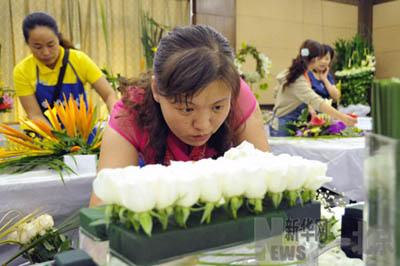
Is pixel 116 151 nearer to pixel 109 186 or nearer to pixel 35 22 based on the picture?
pixel 109 186

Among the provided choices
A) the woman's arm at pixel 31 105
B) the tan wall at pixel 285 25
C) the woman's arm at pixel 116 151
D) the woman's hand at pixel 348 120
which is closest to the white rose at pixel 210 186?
the woman's arm at pixel 116 151

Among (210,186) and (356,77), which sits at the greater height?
(356,77)

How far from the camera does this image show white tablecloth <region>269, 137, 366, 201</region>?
218 centimetres

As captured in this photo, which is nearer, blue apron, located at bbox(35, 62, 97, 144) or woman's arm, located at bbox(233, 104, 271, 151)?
woman's arm, located at bbox(233, 104, 271, 151)

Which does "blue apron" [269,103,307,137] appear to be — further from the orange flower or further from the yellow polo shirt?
the yellow polo shirt

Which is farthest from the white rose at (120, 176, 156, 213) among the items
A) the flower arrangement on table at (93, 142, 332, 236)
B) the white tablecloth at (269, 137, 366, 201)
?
the white tablecloth at (269, 137, 366, 201)

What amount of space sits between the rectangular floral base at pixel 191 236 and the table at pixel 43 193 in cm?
115

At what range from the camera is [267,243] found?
47cm

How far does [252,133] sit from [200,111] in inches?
16.7

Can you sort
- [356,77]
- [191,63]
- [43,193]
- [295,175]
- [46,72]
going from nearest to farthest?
[295,175], [191,63], [43,193], [46,72], [356,77]

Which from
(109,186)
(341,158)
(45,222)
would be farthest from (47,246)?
(341,158)

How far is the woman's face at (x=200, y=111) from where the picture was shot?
2.76ft

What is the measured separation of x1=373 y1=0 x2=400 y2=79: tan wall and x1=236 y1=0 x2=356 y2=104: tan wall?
1.27ft

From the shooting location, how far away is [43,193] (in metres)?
1.50
